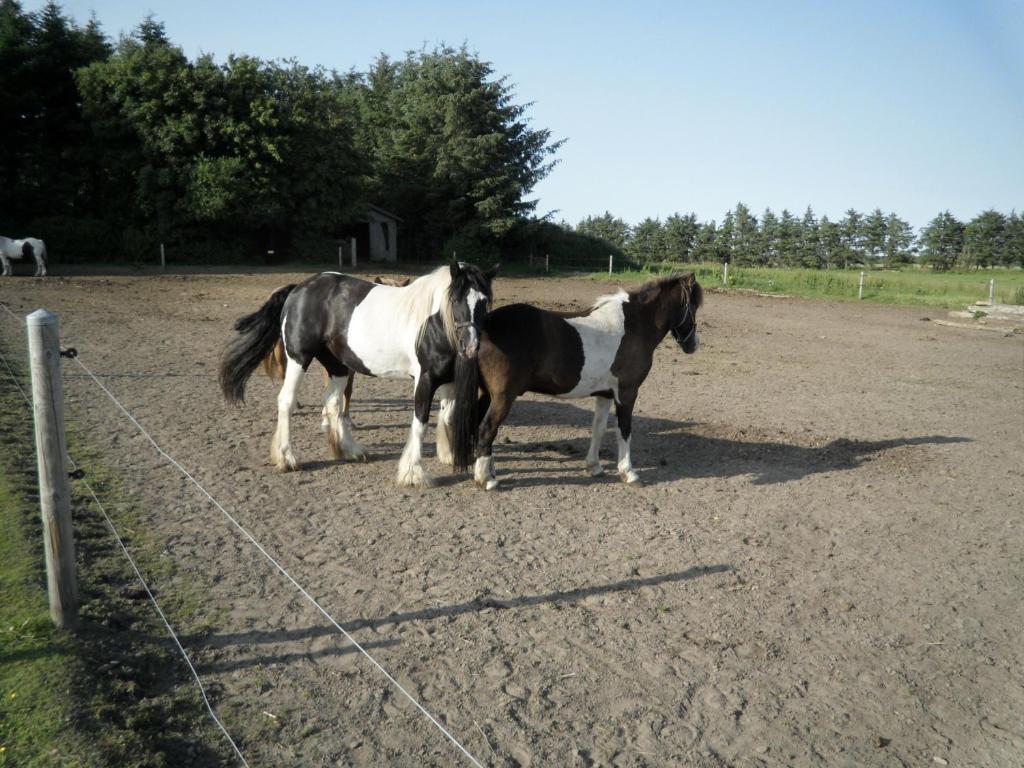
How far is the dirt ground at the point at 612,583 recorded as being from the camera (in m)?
3.21

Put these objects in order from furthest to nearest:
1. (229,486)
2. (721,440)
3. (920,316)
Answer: (920,316) < (721,440) < (229,486)

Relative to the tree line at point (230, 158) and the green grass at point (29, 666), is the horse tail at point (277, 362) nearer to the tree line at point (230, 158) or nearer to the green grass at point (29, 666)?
the green grass at point (29, 666)

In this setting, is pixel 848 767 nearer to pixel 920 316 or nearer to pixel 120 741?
pixel 120 741

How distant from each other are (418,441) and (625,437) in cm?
193

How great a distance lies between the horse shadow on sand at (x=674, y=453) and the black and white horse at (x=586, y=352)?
1.68 feet

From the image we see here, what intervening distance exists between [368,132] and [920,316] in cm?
3850

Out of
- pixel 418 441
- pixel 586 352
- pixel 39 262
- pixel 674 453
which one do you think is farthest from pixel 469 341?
pixel 39 262

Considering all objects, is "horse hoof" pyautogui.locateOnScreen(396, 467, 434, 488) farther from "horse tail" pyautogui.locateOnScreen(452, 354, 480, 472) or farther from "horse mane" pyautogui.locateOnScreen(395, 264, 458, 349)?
"horse mane" pyautogui.locateOnScreen(395, 264, 458, 349)

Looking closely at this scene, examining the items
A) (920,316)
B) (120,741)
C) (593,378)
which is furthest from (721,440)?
(920,316)

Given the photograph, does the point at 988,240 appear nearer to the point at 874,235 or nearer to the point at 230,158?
the point at 874,235

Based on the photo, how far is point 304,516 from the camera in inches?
216

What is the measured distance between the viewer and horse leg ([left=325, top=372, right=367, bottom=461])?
6832 mm

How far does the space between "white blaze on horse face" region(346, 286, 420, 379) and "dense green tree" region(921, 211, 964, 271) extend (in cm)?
6996

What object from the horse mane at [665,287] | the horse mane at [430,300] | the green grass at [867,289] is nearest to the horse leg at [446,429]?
the horse mane at [430,300]
